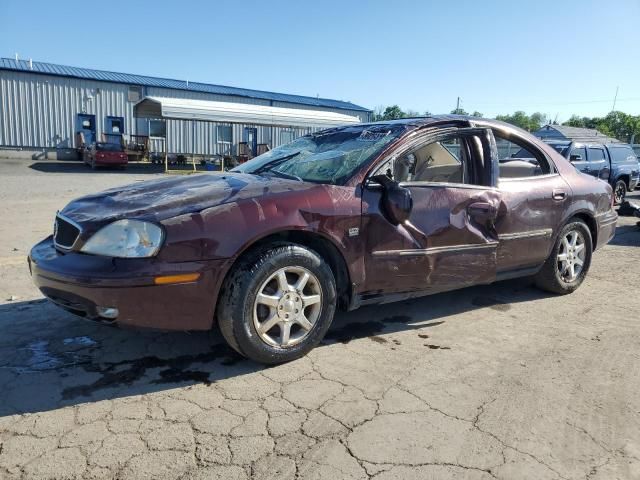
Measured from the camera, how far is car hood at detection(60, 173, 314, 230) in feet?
9.76

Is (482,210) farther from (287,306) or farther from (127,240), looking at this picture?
(127,240)

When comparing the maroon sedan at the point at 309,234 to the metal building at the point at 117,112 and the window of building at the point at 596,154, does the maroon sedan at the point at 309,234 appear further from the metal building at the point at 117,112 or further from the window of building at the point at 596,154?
the metal building at the point at 117,112

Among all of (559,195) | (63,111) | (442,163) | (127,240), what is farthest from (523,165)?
(63,111)

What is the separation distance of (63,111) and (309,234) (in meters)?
28.2

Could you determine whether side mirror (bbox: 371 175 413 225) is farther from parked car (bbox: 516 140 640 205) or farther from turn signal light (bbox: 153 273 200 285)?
parked car (bbox: 516 140 640 205)

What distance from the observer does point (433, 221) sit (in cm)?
373

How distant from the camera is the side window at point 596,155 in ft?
45.1

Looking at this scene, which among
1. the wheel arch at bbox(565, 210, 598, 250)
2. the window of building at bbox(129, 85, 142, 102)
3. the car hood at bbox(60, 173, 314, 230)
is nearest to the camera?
the car hood at bbox(60, 173, 314, 230)

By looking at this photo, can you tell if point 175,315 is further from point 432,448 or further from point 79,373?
point 432,448

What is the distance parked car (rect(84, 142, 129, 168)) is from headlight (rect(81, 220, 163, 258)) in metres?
22.3

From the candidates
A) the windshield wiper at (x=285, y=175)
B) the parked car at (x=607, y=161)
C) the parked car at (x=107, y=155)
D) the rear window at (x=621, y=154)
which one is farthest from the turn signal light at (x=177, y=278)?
the parked car at (x=107, y=155)

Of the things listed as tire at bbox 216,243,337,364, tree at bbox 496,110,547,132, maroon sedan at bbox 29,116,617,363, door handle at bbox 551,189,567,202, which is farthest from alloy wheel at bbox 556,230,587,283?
tree at bbox 496,110,547,132

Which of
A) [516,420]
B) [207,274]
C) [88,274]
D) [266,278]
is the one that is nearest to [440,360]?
[516,420]

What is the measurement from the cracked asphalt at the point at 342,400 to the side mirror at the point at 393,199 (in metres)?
0.96
